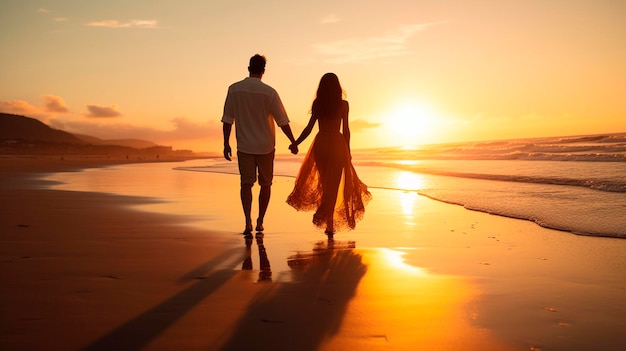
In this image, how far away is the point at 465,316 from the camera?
10.4 ft

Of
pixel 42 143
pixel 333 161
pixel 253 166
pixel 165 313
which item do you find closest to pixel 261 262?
pixel 165 313

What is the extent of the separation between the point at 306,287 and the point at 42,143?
83957mm

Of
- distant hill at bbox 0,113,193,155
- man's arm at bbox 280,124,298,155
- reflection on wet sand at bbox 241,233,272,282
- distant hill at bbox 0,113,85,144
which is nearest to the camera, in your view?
reflection on wet sand at bbox 241,233,272,282

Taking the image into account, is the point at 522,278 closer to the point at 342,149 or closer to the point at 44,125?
the point at 342,149

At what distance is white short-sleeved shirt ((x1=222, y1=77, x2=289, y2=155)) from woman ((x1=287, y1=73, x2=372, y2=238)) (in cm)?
43

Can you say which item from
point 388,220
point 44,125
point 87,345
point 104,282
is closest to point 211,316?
point 87,345

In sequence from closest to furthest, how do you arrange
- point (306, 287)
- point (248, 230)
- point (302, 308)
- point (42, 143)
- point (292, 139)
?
point (302, 308)
point (306, 287)
point (248, 230)
point (292, 139)
point (42, 143)

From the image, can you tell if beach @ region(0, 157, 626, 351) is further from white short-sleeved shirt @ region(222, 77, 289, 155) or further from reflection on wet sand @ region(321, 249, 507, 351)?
white short-sleeved shirt @ region(222, 77, 289, 155)

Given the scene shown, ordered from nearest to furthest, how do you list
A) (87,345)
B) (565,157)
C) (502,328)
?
1. (87,345)
2. (502,328)
3. (565,157)

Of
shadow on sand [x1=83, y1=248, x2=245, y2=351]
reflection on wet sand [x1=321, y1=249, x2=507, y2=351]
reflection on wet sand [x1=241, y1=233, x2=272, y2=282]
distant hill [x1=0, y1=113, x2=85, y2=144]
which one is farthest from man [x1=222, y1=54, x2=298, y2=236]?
distant hill [x1=0, y1=113, x2=85, y2=144]

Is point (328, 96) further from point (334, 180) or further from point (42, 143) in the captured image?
point (42, 143)

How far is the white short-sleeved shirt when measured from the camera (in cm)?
654

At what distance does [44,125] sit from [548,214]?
125 m

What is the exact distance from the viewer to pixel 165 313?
313cm
